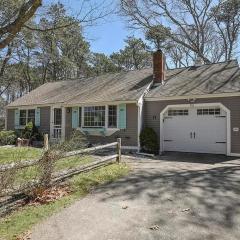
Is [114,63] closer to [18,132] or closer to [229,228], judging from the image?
[18,132]

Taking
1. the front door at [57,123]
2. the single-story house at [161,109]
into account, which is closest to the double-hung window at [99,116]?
the single-story house at [161,109]

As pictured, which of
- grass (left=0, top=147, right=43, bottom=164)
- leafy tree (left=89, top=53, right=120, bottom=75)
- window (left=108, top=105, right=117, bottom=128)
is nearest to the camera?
grass (left=0, top=147, right=43, bottom=164)

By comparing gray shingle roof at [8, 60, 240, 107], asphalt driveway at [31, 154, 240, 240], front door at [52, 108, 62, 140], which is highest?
gray shingle roof at [8, 60, 240, 107]

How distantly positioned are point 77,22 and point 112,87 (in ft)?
24.0

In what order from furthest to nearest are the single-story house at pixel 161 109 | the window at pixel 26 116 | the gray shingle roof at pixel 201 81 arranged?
1. the window at pixel 26 116
2. the gray shingle roof at pixel 201 81
3. the single-story house at pixel 161 109

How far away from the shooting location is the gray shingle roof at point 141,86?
53.6 feet

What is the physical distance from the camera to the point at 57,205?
7.00m

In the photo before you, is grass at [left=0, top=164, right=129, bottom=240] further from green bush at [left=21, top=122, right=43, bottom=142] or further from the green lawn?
green bush at [left=21, top=122, right=43, bottom=142]

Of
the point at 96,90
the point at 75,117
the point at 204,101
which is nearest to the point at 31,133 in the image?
the point at 75,117

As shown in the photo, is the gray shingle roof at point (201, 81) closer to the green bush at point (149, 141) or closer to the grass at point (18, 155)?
the green bush at point (149, 141)

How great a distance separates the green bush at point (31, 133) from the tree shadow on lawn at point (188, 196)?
1137 centimetres

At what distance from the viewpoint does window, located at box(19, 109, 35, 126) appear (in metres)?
22.6

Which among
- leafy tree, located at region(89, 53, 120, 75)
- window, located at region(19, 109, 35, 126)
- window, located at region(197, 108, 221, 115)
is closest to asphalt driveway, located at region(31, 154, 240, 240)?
window, located at region(197, 108, 221, 115)

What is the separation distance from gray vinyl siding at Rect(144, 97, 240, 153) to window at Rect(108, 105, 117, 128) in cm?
176
